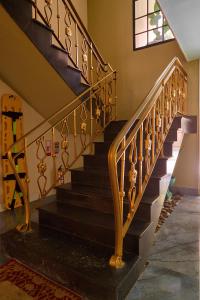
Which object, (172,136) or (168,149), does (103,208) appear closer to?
(168,149)

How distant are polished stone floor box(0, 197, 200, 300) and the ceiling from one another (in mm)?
2509

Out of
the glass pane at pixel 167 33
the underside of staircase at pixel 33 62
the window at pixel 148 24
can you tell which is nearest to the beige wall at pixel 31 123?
the underside of staircase at pixel 33 62

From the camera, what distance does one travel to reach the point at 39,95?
11.8ft

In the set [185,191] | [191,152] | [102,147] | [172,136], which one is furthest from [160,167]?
[185,191]

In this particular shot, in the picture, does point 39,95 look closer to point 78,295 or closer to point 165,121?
point 165,121

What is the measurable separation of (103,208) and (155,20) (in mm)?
4156

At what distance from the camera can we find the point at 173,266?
6.42 feet

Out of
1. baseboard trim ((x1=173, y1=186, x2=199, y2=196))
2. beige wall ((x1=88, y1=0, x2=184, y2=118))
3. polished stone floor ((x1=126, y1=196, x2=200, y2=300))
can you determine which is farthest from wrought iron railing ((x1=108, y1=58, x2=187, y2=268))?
baseboard trim ((x1=173, y1=186, x2=199, y2=196))

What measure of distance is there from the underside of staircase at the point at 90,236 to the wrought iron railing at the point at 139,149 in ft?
0.43

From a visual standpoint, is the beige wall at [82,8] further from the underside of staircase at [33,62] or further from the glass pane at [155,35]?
the underside of staircase at [33,62]

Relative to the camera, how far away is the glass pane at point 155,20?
4457 mm

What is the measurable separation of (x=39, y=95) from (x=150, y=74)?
229cm

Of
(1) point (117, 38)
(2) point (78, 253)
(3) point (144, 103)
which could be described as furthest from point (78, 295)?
(1) point (117, 38)

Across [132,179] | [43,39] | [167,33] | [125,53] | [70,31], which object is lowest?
[132,179]
